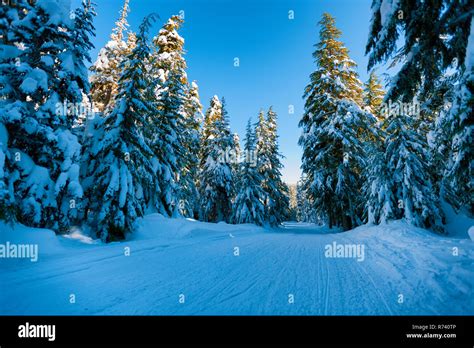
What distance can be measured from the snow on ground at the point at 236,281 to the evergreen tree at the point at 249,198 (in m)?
16.8

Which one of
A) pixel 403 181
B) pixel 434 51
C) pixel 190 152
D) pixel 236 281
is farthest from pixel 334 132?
pixel 236 281

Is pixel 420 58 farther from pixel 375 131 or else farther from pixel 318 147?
pixel 318 147

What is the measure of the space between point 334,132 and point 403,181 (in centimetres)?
590

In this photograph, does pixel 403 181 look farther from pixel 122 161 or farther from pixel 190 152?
pixel 190 152

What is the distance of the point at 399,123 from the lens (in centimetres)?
1228

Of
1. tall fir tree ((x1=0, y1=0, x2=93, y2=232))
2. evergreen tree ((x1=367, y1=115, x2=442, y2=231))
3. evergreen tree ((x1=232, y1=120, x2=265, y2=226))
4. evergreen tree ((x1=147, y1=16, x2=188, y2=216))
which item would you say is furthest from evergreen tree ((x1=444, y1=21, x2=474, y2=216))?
evergreen tree ((x1=232, y1=120, x2=265, y2=226))

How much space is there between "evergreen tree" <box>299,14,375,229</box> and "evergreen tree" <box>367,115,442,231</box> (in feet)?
10.1

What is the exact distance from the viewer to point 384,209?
40.5 ft

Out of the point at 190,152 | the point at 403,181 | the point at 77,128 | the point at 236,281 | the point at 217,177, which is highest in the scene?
the point at 190,152

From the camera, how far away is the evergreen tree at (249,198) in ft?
78.9

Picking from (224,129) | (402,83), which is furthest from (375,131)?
(224,129)

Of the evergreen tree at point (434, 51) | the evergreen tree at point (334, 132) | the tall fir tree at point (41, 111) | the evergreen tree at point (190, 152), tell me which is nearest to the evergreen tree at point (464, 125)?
the evergreen tree at point (434, 51)
